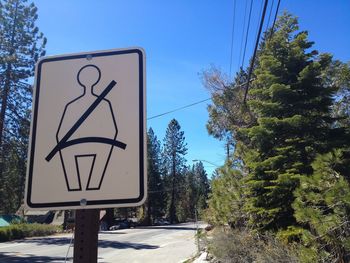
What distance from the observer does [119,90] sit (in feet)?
6.77

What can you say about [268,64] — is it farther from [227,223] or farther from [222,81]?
[222,81]

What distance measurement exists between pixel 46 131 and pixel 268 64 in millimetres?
12510

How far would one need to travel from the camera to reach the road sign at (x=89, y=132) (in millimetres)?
1890

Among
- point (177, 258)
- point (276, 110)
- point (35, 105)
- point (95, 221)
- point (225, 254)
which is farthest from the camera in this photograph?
point (177, 258)

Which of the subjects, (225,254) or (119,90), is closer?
(119,90)

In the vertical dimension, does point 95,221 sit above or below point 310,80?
below

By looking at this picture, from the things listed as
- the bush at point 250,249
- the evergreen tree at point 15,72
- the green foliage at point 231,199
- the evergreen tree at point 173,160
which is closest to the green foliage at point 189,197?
the evergreen tree at point 173,160

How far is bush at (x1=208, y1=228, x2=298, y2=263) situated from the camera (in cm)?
906

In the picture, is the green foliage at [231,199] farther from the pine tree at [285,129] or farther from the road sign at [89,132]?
the road sign at [89,132]

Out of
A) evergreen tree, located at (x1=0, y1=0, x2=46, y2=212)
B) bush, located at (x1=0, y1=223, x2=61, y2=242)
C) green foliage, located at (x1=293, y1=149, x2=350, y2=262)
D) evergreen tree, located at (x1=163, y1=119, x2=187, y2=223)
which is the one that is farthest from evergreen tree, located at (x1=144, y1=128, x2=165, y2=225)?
green foliage, located at (x1=293, y1=149, x2=350, y2=262)

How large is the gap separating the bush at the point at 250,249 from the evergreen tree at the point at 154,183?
70.4 meters

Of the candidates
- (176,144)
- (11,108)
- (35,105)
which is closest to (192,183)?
(176,144)

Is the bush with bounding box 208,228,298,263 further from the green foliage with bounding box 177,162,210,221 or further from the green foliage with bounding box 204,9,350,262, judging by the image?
the green foliage with bounding box 177,162,210,221

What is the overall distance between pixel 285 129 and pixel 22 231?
110 feet
